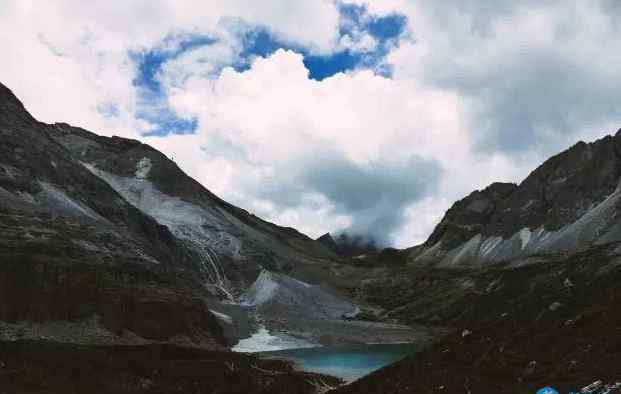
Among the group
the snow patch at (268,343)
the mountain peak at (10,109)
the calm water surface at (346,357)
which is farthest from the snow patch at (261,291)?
the mountain peak at (10,109)

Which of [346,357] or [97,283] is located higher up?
[97,283]

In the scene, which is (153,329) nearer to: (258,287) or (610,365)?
(610,365)

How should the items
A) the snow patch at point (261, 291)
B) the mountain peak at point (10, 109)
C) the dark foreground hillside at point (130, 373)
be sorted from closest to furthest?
the dark foreground hillside at point (130, 373)
the mountain peak at point (10, 109)
the snow patch at point (261, 291)

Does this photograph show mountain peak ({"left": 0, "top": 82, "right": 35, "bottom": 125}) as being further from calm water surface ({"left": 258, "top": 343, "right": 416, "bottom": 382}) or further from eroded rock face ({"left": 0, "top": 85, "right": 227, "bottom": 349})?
calm water surface ({"left": 258, "top": 343, "right": 416, "bottom": 382})

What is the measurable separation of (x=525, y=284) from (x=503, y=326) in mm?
90663

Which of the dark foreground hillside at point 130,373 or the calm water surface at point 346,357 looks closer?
the dark foreground hillside at point 130,373

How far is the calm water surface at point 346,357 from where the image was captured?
92.9 meters

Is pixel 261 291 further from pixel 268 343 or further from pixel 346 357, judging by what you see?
pixel 346 357

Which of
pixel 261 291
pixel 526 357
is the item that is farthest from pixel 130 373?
pixel 261 291

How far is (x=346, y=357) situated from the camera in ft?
368

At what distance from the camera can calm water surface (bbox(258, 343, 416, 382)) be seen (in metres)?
92.9

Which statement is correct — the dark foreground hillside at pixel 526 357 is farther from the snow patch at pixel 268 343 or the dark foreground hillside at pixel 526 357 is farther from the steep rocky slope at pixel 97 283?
the snow patch at pixel 268 343

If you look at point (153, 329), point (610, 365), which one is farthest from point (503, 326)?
point (153, 329)

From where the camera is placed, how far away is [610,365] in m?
30.7
